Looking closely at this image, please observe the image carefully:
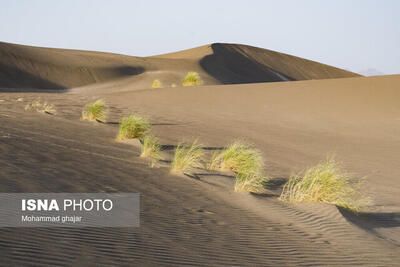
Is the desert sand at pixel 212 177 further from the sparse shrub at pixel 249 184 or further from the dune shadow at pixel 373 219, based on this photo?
the sparse shrub at pixel 249 184

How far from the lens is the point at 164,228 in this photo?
5.62 meters

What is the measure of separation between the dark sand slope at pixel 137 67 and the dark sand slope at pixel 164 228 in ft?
116

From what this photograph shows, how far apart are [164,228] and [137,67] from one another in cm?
5616

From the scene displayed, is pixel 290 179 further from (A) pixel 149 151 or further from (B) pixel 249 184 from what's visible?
(A) pixel 149 151

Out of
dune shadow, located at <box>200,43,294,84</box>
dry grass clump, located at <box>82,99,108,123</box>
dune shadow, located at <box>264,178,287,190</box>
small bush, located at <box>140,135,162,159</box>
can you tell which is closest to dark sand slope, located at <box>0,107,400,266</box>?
small bush, located at <box>140,135,162,159</box>

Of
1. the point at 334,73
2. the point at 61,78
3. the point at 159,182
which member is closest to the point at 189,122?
the point at 159,182

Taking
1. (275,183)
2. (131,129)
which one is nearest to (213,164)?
(275,183)

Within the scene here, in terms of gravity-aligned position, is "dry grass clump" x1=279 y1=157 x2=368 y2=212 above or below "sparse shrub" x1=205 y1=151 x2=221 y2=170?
below

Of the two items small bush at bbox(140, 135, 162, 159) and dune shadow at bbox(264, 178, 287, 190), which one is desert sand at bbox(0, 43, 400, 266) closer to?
→ dune shadow at bbox(264, 178, 287, 190)

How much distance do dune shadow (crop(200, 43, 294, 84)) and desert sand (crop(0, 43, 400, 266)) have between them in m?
37.8

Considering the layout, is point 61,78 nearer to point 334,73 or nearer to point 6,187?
point 6,187

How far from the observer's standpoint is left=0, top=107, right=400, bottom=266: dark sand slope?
14.6 ft

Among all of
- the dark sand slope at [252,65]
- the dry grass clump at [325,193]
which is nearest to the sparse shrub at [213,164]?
the dry grass clump at [325,193]

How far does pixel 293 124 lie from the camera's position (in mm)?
20406
